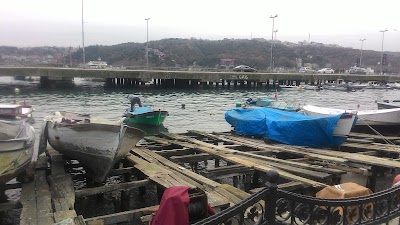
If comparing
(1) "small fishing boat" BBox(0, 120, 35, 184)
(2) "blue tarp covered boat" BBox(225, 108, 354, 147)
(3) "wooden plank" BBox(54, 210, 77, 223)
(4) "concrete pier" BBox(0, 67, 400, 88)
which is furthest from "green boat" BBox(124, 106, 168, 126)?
(4) "concrete pier" BBox(0, 67, 400, 88)

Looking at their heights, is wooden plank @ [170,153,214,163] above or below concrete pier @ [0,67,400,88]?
below

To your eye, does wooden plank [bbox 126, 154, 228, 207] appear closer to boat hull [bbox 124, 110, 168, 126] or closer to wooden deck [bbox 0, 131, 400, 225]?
wooden deck [bbox 0, 131, 400, 225]

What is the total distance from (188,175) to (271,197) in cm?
458

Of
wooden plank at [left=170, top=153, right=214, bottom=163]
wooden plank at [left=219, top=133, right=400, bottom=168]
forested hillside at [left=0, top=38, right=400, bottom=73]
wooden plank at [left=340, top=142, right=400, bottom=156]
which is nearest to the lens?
wooden plank at [left=219, top=133, right=400, bottom=168]

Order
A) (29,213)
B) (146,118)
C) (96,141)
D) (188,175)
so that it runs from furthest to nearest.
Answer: (146,118), (96,141), (188,175), (29,213)

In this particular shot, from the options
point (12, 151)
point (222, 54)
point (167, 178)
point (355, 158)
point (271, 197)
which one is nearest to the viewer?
point (271, 197)

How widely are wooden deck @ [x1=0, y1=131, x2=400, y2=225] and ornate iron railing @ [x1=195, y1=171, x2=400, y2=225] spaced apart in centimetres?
220

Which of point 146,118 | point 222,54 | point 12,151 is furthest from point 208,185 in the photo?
point 222,54

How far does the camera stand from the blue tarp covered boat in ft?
42.0

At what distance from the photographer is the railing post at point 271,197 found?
375 cm

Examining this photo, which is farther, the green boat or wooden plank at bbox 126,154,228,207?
the green boat

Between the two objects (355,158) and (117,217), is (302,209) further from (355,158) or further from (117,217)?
(355,158)

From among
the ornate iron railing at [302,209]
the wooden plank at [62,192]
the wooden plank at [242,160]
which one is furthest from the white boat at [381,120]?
the wooden plank at [62,192]

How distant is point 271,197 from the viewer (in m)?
3.86
